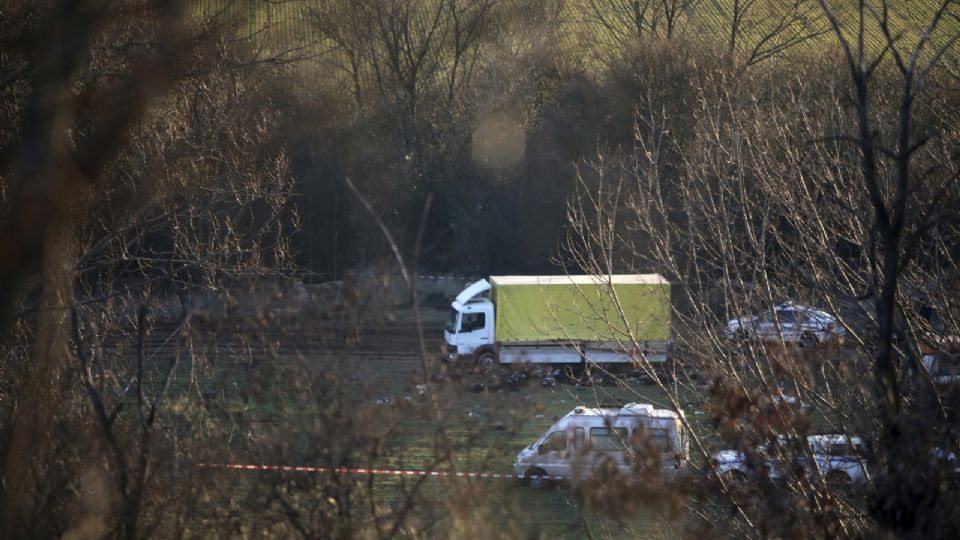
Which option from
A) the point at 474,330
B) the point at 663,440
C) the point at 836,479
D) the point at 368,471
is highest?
the point at 368,471

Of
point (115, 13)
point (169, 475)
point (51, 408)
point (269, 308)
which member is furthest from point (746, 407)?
point (115, 13)

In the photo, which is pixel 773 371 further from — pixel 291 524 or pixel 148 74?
pixel 148 74

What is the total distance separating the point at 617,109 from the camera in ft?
73.8

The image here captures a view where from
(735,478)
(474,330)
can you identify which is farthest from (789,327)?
(474,330)

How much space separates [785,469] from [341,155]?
64.5ft

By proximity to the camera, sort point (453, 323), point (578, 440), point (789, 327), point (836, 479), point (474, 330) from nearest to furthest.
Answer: point (578, 440) < point (836, 479) < point (789, 327) < point (474, 330) < point (453, 323)

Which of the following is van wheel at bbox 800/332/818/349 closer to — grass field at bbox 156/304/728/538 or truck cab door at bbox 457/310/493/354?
grass field at bbox 156/304/728/538

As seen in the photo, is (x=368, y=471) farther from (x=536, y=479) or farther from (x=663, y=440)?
(x=663, y=440)

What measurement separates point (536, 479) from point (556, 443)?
8.7 inches

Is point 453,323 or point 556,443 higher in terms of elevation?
point 556,443

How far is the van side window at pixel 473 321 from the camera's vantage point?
16719 millimetres

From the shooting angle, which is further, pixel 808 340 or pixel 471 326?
pixel 471 326

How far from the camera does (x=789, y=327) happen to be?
5.71 m

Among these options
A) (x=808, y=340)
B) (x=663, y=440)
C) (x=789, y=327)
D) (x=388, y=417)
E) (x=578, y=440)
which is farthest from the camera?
(x=789, y=327)
